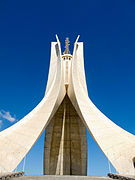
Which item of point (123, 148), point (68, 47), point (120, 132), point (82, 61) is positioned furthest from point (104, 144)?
point (68, 47)

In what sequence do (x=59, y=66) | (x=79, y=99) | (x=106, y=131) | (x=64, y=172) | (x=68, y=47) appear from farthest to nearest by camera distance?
(x=68, y=47), (x=64, y=172), (x=59, y=66), (x=79, y=99), (x=106, y=131)

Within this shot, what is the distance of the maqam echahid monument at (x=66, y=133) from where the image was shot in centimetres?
601

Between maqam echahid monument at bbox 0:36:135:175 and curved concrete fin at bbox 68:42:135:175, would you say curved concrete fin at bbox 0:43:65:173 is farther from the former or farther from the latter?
curved concrete fin at bbox 68:42:135:175

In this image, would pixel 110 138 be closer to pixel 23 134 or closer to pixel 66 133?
pixel 23 134

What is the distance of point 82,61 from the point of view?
41.3ft

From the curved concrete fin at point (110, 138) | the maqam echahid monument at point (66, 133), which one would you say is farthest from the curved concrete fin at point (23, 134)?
the curved concrete fin at point (110, 138)

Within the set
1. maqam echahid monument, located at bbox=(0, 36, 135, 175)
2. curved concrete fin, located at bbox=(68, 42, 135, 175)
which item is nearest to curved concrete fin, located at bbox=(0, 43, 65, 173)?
maqam echahid monument, located at bbox=(0, 36, 135, 175)

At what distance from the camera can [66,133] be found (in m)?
12.2

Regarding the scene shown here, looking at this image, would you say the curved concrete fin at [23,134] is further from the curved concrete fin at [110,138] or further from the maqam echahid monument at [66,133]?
the curved concrete fin at [110,138]

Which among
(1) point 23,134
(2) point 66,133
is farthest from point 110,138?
(2) point 66,133

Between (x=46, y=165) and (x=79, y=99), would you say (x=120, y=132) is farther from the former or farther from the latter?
(x=46, y=165)

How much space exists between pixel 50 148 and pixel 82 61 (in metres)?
6.86

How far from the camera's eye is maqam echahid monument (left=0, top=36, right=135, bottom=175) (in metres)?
6.01

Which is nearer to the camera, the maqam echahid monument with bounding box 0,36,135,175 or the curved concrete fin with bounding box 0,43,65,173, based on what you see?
the curved concrete fin with bounding box 0,43,65,173
